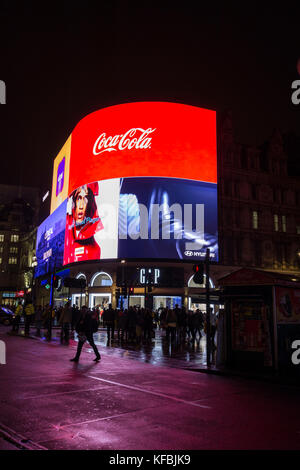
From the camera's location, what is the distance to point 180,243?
1548 inches

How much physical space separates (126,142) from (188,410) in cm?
3679

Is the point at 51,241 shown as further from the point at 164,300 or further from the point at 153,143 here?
the point at 153,143

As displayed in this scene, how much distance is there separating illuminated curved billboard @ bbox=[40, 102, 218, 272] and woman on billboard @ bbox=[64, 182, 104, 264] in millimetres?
110

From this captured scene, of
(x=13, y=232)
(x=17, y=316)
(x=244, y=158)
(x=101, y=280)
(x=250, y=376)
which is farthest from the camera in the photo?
(x=13, y=232)

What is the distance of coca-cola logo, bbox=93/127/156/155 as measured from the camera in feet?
134

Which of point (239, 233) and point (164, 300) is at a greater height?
point (239, 233)

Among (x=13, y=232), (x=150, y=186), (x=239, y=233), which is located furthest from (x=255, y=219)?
(x=13, y=232)

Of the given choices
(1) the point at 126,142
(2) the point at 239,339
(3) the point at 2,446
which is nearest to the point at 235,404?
(3) the point at 2,446

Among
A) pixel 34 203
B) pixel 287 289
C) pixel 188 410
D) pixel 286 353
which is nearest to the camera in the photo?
pixel 188 410

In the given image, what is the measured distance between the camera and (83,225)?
42938 millimetres

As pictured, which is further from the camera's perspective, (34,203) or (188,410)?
(34,203)

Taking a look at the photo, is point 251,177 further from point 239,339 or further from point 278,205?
point 239,339

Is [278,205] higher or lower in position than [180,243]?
higher

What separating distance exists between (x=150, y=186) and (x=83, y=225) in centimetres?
905
